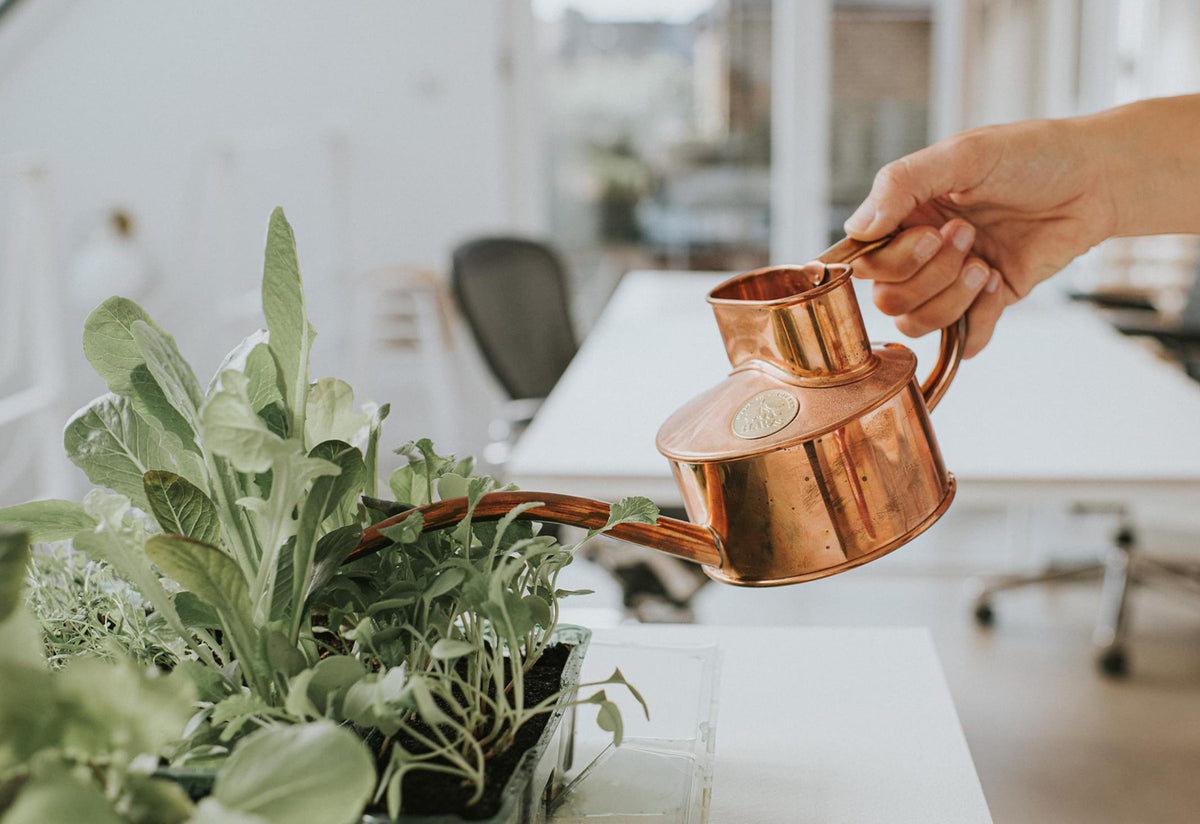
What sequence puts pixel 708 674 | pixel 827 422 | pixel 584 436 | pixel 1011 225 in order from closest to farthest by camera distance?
1. pixel 827 422
2. pixel 708 674
3. pixel 1011 225
4. pixel 584 436

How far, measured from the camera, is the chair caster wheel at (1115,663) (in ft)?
7.90

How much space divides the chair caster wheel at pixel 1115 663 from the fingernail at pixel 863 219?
203 centimetres

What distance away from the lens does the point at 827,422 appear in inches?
19.6

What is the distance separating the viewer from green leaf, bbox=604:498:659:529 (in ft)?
1.61

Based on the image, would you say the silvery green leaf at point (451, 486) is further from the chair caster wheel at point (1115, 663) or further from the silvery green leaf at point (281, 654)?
the chair caster wheel at point (1115, 663)

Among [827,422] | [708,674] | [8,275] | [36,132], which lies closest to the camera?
[827,422]

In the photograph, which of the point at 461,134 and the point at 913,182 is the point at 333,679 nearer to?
the point at 913,182

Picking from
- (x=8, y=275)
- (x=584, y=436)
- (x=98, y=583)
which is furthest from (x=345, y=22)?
(x=98, y=583)

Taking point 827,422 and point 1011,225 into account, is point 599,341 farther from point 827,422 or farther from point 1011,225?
point 827,422

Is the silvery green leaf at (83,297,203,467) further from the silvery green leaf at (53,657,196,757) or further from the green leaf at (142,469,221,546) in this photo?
the silvery green leaf at (53,657,196,757)

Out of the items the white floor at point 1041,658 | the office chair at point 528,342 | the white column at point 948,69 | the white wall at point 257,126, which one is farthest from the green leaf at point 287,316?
the white column at point 948,69

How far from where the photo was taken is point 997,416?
1.58 meters

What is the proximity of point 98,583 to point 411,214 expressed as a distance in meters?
3.87

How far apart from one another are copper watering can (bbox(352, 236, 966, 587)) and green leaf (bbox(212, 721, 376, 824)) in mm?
164
